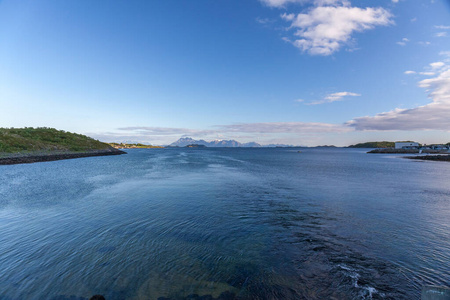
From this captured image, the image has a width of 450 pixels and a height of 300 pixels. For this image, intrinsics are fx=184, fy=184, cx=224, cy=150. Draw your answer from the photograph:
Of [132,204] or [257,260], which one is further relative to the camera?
[132,204]

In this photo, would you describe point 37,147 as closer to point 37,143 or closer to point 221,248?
point 37,143

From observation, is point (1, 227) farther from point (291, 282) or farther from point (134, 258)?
point (291, 282)

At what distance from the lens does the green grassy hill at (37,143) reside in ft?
237

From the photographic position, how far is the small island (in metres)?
64.7

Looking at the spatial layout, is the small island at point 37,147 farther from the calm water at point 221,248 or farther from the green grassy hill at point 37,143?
the calm water at point 221,248

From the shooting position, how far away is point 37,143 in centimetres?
8569

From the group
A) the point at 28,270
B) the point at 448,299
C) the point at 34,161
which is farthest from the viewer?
the point at 34,161

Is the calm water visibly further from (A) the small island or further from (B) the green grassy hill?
(B) the green grassy hill

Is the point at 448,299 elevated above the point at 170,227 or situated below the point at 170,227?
above

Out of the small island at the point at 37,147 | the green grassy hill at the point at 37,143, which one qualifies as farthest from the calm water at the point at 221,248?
the green grassy hill at the point at 37,143

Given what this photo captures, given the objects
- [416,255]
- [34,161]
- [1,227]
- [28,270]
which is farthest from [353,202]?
[34,161]

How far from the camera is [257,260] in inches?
409

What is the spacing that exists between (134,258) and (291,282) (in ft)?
27.7

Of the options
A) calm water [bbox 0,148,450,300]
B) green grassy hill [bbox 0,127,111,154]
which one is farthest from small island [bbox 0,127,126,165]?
calm water [bbox 0,148,450,300]
